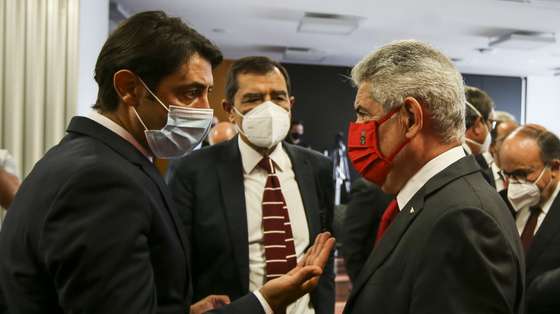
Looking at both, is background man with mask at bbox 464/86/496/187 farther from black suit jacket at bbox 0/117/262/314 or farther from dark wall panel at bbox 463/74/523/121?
dark wall panel at bbox 463/74/523/121

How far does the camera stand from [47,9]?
3.55 meters

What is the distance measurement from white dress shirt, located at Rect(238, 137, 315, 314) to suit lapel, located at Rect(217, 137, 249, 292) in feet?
0.10

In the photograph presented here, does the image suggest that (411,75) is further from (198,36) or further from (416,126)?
(198,36)

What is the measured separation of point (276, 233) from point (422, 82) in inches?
33.1

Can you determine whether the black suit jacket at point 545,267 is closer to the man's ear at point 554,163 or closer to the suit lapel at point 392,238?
the man's ear at point 554,163

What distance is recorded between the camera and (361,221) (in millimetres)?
2166

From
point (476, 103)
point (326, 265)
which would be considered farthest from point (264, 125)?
point (476, 103)

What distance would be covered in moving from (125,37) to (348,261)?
5.14ft

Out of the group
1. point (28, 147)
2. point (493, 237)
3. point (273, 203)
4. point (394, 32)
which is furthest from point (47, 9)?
point (394, 32)

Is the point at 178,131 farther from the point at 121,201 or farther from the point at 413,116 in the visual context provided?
the point at 413,116

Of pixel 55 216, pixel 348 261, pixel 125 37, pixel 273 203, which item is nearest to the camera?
pixel 55 216

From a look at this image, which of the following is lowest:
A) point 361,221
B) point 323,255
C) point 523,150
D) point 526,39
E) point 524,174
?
point 361,221

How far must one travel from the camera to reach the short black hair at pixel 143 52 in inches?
41.5

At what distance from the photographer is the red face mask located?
118cm
